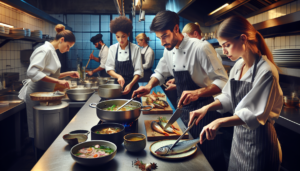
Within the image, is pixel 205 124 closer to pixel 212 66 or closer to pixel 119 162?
pixel 212 66

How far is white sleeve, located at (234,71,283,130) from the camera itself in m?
1.17

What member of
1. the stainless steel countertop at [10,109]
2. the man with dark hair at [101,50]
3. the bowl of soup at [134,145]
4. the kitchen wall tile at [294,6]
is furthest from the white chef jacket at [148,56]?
the bowl of soup at [134,145]

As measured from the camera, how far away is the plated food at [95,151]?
107cm

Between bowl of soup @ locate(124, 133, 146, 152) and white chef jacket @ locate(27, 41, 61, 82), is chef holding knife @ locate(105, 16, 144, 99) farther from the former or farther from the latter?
bowl of soup @ locate(124, 133, 146, 152)

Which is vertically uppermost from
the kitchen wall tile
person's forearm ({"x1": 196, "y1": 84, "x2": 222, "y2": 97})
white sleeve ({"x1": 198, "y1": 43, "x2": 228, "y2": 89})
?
the kitchen wall tile

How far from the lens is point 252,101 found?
1.19 metres

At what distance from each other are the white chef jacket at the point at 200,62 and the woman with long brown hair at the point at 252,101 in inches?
14.1

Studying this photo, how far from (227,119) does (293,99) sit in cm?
161

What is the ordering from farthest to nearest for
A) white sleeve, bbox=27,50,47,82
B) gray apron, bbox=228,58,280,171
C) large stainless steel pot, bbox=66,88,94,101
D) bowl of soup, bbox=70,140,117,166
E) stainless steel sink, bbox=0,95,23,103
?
stainless steel sink, bbox=0,95,23,103
large stainless steel pot, bbox=66,88,94,101
white sleeve, bbox=27,50,47,82
gray apron, bbox=228,58,280,171
bowl of soup, bbox=70,140,117,166

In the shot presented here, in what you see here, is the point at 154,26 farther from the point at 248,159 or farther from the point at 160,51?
the point at 160,51

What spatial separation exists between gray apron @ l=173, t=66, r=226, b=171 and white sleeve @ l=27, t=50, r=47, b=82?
1.56 m

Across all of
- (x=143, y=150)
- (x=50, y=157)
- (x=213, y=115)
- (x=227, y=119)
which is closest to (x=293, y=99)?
(x=213, y=115)

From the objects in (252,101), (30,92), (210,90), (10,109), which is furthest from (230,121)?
(10,109)

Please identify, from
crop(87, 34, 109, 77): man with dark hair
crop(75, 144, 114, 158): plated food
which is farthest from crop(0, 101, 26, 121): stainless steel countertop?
crop(87, 34, 109, 77): man with dark hair
